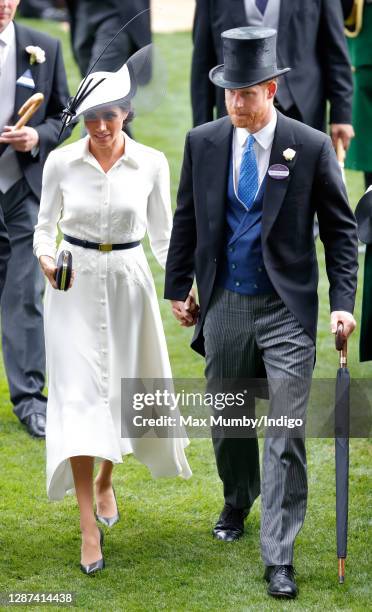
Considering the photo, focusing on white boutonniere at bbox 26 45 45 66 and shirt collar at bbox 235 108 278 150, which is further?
white boutonniere at bbox 26 45 45 66

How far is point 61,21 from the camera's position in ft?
63.3

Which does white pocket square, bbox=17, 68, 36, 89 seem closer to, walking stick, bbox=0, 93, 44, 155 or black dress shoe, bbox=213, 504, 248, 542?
walking stick, bbox=0, 93, 44, 155

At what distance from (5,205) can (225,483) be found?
6.88 ft

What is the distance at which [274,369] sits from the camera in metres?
6.07

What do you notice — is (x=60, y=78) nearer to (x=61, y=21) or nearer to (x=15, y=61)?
(x=15, y=61)

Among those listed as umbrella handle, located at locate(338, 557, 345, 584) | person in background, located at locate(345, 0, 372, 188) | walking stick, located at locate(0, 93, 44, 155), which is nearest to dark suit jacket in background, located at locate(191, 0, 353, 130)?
walking stick, located at locate(0, 93, 44, 155)

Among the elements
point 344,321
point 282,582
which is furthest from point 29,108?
point 282,582

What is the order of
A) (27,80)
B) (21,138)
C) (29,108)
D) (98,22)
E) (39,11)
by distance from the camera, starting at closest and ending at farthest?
(29,108)
(21,138)
(27,80)
(98,22)
(39,11)

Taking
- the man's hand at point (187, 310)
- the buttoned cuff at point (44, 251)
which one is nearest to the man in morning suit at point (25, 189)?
the buttoned cuff at point (44, 251)

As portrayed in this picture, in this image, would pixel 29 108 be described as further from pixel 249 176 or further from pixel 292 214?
pixel 292 214

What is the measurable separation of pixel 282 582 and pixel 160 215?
164 cm

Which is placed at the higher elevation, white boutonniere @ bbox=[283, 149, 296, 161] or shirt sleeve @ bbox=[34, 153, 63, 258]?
white boutonniere @ bbox=[283, 149, 296, 161]

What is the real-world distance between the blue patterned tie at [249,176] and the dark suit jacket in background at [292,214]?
74 millimetres

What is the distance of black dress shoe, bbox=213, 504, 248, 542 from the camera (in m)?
6.62
